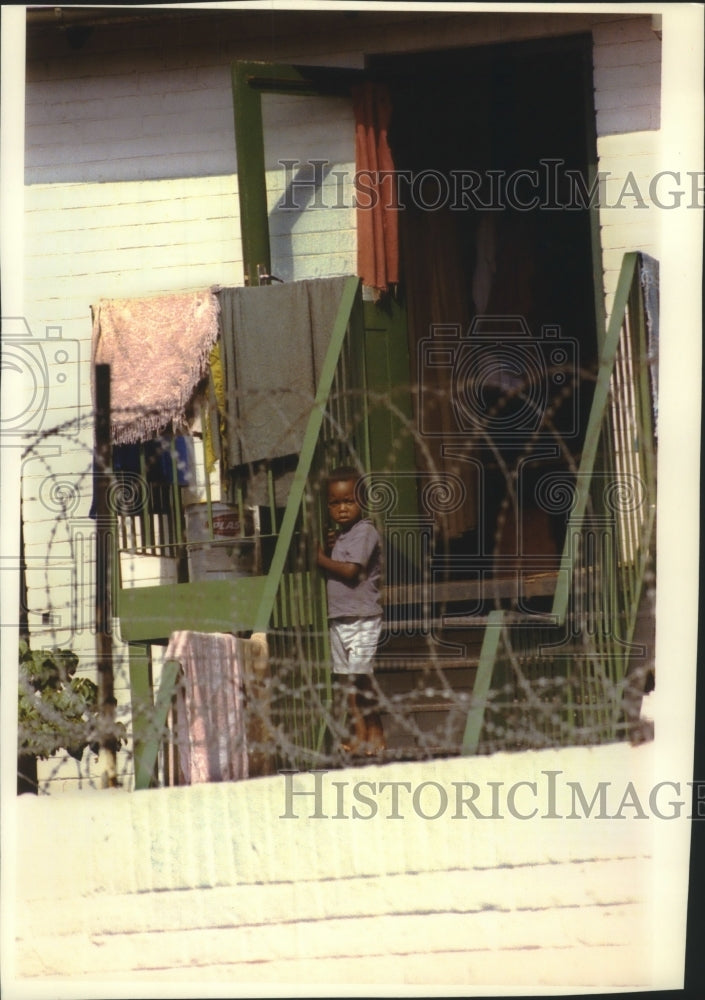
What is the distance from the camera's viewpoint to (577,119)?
6602 millimetres

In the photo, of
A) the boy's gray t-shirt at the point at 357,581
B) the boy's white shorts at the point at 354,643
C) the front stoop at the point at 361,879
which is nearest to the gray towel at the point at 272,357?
the boy's gray t-shirt at the point at 357,581

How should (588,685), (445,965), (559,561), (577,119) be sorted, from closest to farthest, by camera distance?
(445,965) → (588,685) → (559,561) → (577,119)

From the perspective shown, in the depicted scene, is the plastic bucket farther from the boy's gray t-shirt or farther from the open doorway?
the open doorway

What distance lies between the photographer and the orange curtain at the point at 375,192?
6.31m

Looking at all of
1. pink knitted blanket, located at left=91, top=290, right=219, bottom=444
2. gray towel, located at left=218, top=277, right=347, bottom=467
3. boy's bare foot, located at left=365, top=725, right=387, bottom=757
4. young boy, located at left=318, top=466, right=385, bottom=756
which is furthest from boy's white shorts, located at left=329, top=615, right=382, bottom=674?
pink knitted blanket, located at left=91, top=290, right=219, bottom=444

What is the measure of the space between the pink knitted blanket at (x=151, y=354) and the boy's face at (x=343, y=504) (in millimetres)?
832

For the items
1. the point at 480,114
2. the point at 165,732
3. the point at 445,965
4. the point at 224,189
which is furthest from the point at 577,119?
the point at 445,965

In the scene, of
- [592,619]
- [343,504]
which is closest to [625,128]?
[343,504]

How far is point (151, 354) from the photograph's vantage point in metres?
6.21

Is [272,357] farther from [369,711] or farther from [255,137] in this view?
[369,711]

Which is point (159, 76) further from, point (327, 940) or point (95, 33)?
point (327, 940)

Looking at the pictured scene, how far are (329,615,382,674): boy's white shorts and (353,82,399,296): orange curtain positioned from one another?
161cm

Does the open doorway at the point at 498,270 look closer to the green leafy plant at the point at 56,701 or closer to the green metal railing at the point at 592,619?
the green metal railing at the point at 592,619

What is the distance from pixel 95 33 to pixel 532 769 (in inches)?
144
